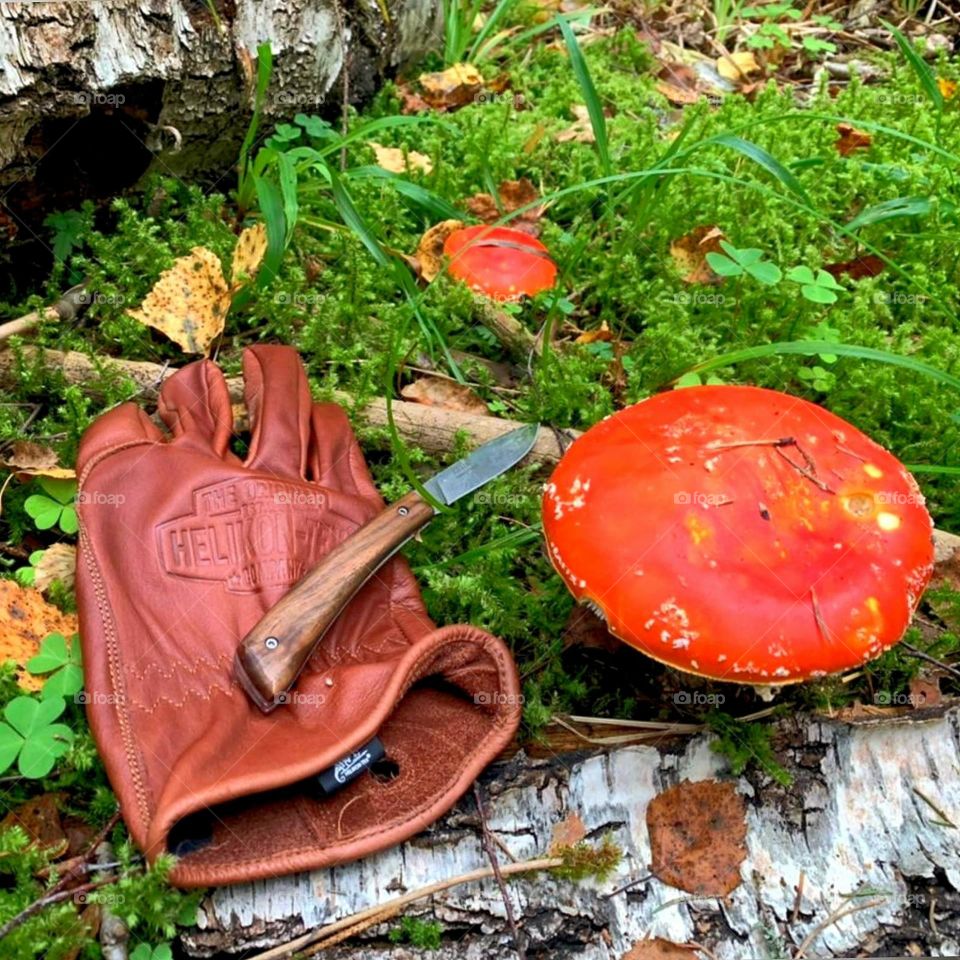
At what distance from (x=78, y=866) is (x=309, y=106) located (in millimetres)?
3054

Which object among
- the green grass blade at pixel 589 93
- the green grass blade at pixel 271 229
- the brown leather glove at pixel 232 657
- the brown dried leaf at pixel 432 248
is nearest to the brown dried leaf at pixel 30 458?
the brown leather glove at pixel 232 657

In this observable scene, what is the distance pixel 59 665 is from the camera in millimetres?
2164

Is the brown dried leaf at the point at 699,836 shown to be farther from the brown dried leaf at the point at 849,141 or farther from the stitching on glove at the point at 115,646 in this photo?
the brown dried leaf at the point at 849,141

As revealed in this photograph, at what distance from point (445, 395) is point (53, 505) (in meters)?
1.29

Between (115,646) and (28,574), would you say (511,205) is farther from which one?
(115,646)

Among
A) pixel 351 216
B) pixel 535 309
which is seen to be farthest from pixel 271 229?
pixel 535 309

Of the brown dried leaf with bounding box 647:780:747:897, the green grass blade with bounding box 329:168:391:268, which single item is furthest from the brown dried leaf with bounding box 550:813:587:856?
the green grass blade with bounding box 329:168:391:268

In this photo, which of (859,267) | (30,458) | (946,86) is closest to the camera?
(30,458)

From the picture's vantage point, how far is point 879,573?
1.93 meters

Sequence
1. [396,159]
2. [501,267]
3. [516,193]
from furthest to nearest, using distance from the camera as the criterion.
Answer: [396,159], [516,193], [501,267]

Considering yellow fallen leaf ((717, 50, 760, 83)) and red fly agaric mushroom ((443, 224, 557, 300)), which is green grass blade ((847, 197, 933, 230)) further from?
yellow fallen leaf ((717, 50, 760, 83))

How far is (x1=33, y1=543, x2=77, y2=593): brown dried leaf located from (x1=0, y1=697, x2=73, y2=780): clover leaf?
1.29 ft

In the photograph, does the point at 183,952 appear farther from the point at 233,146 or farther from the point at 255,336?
the point at 233,146

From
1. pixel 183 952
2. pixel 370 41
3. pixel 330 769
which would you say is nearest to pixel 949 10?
pixel 370 41
